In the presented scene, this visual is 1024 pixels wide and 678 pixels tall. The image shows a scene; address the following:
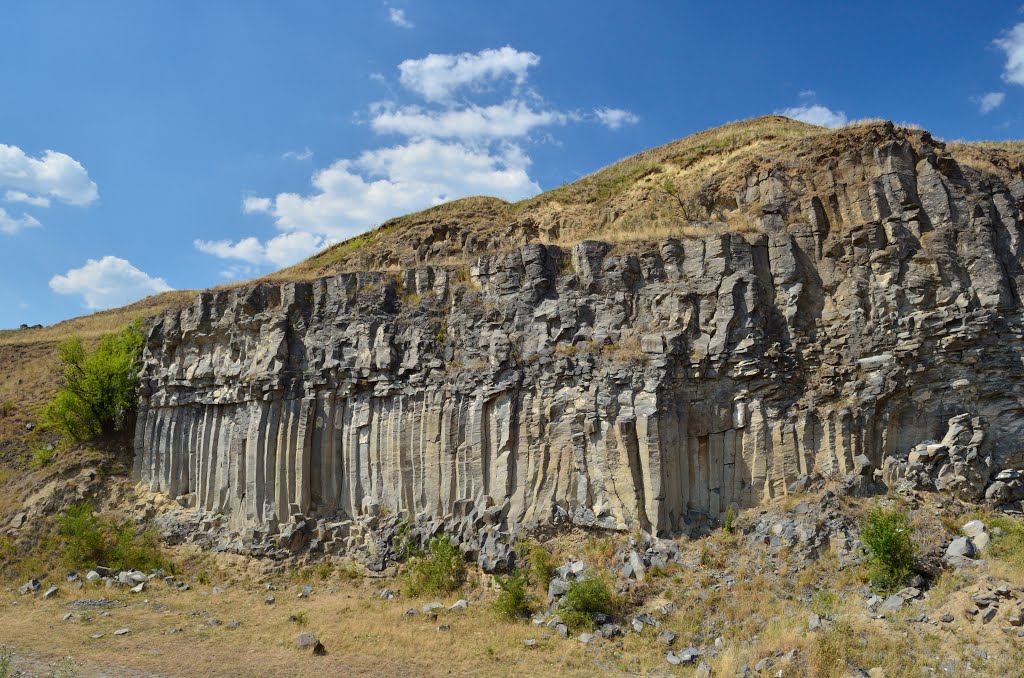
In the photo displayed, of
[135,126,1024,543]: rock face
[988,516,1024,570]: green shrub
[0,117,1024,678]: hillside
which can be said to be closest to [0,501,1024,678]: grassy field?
[0,117,1024,678]: hillside

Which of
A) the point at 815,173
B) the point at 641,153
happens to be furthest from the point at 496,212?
the point at 815,173

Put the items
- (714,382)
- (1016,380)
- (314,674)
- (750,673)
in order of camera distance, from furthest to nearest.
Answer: (714,382), (1016,380), (314,674), (750,673)

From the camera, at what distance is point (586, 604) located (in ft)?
50.1

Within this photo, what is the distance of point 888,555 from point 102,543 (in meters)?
24.7

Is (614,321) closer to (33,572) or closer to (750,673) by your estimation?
(750,673)

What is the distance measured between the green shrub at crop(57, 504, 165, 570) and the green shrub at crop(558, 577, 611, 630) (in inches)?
597

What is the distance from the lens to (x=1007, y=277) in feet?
58.0

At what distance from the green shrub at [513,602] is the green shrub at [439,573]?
222 centimetres

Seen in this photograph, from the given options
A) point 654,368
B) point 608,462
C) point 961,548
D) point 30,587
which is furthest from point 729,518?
point 30,587

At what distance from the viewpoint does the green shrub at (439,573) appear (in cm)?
1825

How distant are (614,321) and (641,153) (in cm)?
1956

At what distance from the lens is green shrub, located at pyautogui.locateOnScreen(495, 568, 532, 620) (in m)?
16.2

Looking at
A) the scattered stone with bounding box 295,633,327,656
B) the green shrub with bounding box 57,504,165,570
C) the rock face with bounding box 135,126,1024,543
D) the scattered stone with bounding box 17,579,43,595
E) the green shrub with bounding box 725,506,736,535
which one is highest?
the rock face with bounding box 135,126,1024,543

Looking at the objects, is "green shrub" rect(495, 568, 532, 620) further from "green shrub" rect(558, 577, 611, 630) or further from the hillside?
"green shrub" rect(558, 577, 611, 630)
